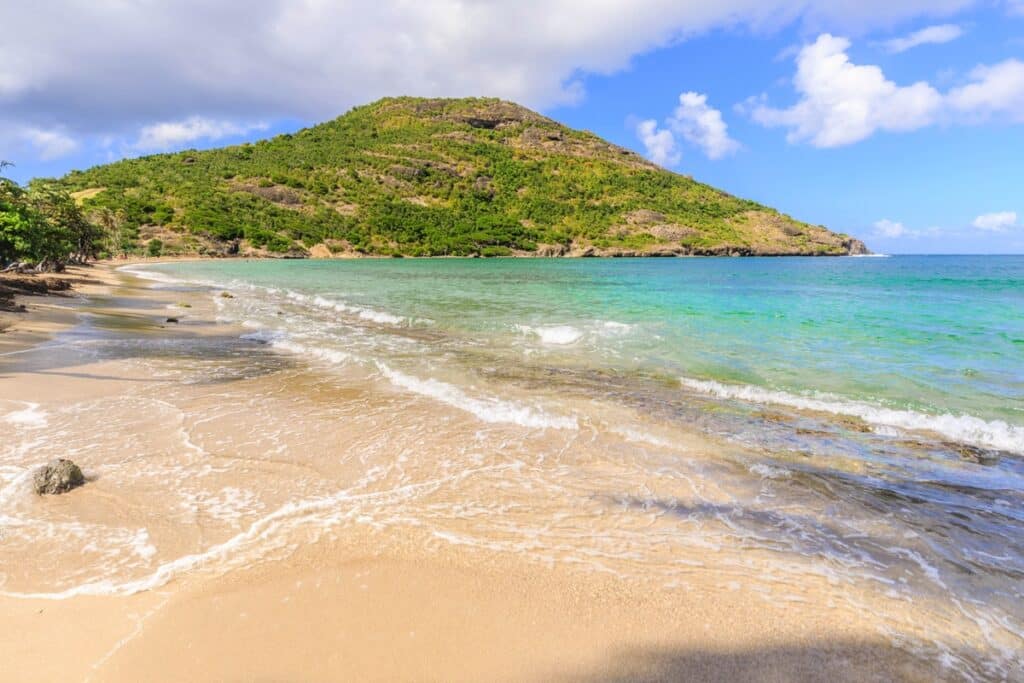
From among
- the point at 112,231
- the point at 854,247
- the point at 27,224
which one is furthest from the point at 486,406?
the point at 854,247

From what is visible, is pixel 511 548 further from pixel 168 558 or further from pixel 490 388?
pixel 490 388

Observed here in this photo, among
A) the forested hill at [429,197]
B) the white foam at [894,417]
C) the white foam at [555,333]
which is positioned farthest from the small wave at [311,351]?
the forested hill at [429,197]

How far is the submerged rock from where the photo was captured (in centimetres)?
443

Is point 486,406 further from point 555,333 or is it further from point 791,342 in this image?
point 791,342

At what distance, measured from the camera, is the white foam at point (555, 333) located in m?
14.2

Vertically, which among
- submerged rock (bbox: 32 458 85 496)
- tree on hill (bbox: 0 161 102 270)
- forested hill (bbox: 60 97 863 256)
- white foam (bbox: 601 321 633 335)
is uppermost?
forested hill (bbox: 60 97 863 256)

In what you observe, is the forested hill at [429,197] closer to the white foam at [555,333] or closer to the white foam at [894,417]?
the white foam at [555,333]

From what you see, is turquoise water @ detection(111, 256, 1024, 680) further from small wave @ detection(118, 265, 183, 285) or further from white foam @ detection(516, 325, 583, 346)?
small wave @ detection(118, 265, 183, 285)

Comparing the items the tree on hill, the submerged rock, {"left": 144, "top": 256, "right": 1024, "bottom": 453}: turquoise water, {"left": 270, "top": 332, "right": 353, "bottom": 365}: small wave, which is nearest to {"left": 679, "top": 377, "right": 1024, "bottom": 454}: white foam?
{"left": 144, "top": 256, "right": 1024, "bottom": 453}: turquoise water

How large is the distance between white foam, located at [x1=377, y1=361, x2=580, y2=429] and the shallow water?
6 centimetres

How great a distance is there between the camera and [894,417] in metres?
7.61

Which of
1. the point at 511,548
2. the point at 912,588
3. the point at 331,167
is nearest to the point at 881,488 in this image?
the point at 912,588

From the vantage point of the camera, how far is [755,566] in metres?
3.76

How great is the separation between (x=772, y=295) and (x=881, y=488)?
2971 cm
